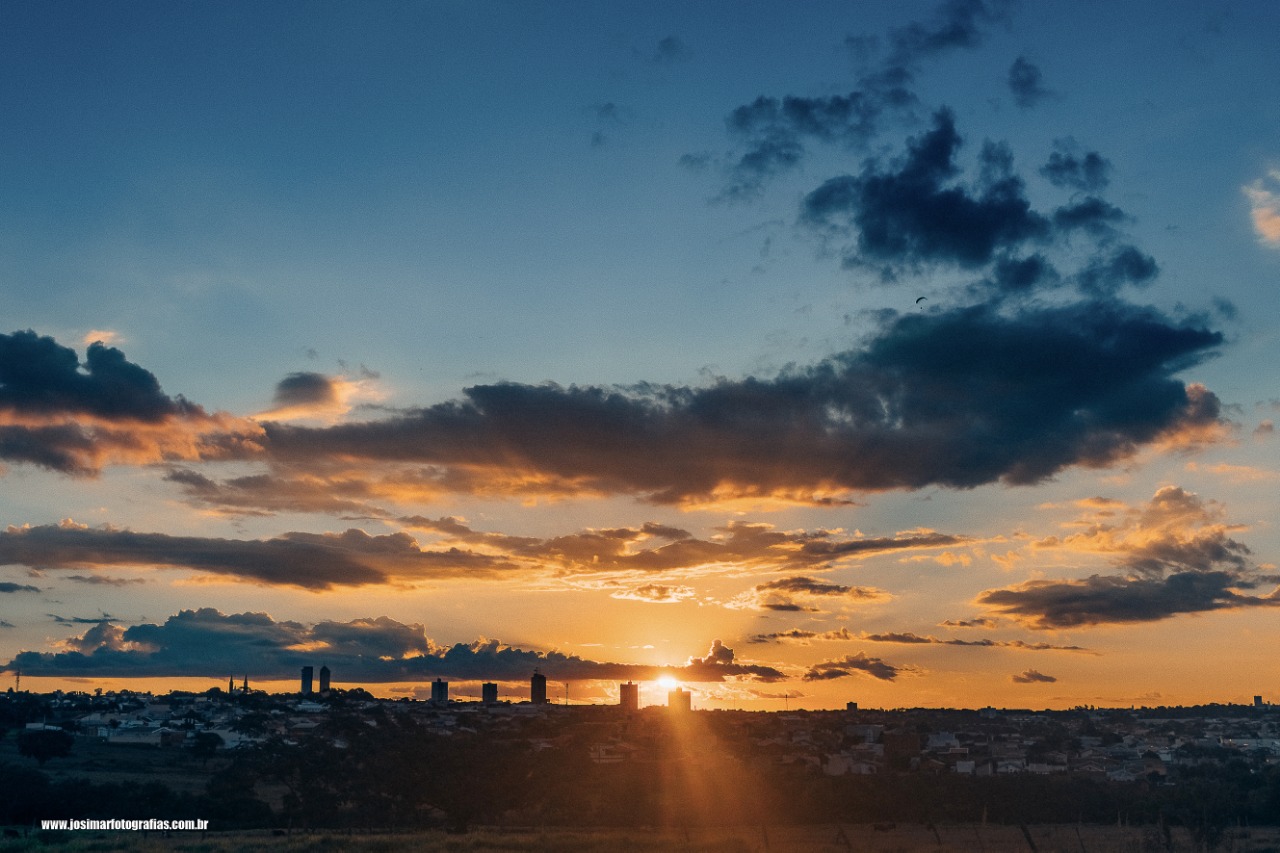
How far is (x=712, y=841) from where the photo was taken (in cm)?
6706

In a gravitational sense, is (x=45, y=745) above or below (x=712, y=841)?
above

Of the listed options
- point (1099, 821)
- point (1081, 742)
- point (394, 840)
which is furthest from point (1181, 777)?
point (394, 840)

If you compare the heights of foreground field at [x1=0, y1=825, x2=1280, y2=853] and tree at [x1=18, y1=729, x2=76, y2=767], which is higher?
tree at [x1=18, y1=729, x2=76, y2=767]

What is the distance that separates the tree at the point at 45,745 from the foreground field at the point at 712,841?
109 feet

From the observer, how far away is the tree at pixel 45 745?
310 feet

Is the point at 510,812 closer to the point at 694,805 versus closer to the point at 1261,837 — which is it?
the point at 694,805

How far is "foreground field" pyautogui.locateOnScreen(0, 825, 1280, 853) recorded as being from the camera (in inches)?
2344

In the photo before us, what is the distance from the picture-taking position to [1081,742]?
155m

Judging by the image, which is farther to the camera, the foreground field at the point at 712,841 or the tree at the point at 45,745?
the tree at the point at 45,745

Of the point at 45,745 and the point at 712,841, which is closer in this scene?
the point at 712,841

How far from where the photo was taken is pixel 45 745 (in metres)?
95.4

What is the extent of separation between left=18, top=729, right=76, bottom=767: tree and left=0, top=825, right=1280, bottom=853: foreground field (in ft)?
109

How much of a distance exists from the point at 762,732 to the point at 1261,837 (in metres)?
85.3

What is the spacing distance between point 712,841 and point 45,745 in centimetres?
6026
